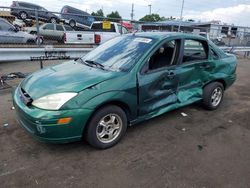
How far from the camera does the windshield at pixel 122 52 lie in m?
3.73

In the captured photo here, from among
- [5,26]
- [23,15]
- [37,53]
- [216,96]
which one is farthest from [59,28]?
[216,96]

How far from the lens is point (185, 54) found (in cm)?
437

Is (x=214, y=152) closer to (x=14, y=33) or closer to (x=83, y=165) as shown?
(x=83, y=165)

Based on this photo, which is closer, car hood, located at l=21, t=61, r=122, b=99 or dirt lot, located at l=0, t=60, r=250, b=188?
dirt lot, located at l=0, t=60, r=250, b=188

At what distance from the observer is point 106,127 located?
11.3ft

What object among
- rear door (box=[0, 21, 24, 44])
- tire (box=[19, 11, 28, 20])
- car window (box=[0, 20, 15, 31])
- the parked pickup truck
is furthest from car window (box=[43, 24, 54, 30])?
car window (box=[0, 20, 15, 31])

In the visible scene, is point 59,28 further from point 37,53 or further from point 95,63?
point 95,63

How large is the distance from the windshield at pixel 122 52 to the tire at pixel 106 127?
701mm

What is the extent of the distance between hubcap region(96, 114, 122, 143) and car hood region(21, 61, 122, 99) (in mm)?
553

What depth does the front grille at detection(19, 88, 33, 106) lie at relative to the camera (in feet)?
10.3

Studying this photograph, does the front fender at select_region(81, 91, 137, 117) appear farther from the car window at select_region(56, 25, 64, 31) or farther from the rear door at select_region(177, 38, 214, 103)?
the car window at select_region(56, 25, 64, 31)

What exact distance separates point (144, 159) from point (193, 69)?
6.77 feet

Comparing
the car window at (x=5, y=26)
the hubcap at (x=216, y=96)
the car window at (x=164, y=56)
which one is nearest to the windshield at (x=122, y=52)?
the car window at (x=164, y=56)

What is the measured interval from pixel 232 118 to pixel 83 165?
10.6 ft
